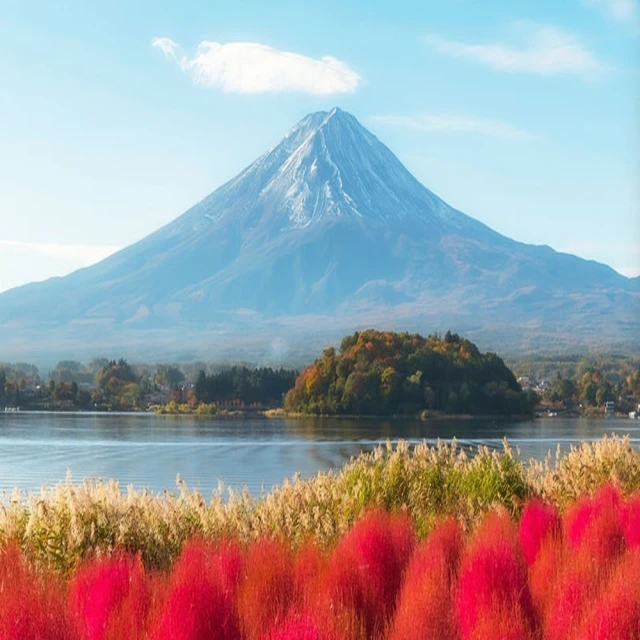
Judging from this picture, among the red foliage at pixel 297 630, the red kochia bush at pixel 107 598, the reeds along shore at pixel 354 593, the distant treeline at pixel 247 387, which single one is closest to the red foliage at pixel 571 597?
the reeds along shore at pixel 354 593

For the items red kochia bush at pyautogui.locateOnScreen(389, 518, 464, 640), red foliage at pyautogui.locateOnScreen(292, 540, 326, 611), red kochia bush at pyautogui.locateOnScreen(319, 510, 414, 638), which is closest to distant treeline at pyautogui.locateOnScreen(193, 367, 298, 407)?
red kochia bush at pyautogui.locateOnScreen(319, 510, 414, 638)

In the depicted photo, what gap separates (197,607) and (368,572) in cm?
213

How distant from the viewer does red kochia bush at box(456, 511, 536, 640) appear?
25.0ft

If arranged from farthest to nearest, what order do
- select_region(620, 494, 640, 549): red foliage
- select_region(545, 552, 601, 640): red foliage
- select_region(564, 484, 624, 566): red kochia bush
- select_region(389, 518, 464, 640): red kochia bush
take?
select_region(620, 494, 640, 549): red foliage
select_region(564, 484, 624, 566): red kochia bush
select_region(545, 552, 601, 640): red foliage
select_region(389, 518, 464, 640): red kochia bush

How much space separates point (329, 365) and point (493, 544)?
86.0 m

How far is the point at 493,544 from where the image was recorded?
9.62 m

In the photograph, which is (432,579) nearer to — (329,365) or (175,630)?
(175,630)

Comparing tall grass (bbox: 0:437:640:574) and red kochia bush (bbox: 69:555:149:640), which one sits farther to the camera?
tall grass (bbox: 0:437:640:574)

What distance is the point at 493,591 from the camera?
27.8 ft

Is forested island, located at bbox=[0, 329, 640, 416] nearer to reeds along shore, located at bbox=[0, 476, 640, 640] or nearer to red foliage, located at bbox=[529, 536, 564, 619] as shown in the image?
red foliage, located at bbox=[529, 536, 564, 619]

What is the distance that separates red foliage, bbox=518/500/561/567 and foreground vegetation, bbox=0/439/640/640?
0.02m

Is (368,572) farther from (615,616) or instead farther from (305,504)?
(305,504)

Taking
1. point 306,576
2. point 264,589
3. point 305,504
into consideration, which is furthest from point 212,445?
point 264,589

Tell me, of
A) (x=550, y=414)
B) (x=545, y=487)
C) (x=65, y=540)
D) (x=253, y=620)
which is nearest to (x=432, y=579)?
(x=253, y=620)
